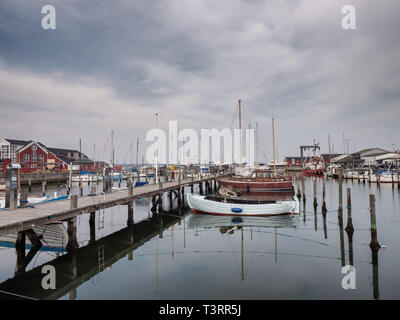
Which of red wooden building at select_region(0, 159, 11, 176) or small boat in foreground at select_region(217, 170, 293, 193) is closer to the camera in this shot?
small boat in foreground at select_region(217, 170, 293, 193)

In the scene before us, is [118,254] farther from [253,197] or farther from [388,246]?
[253,197]

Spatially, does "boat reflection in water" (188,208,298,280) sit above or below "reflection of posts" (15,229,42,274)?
below

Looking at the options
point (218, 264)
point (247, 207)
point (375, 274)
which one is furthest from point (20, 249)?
point (375, 274)

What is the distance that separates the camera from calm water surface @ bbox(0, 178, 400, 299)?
9789mm

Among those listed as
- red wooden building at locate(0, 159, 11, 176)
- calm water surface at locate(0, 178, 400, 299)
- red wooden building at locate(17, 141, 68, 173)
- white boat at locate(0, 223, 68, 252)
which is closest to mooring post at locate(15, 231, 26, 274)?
calm water surface at locate(0, 178, 400, 299)

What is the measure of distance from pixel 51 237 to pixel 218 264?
366 inches

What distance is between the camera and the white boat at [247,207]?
22500mm

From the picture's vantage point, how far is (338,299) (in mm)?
9062

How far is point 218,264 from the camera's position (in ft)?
41.3

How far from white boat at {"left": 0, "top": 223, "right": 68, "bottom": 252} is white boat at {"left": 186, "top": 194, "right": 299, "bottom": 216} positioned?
508 inches

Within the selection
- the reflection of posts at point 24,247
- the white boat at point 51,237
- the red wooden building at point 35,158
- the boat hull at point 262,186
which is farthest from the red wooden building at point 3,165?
the reflection of posts at point 24,247

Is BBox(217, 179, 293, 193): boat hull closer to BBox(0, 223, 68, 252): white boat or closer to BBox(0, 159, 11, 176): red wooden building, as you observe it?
BBox(0, 223, 68, 252): white boat

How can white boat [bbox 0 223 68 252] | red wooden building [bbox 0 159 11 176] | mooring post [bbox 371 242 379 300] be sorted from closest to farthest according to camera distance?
mooring post [bbox 371 242 379 300], white boat [bbox 0 223 68 252], red wooden building [bbox 0 159 11 176]

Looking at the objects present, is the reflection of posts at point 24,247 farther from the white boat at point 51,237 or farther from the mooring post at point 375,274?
the mooring post at point 375,274
